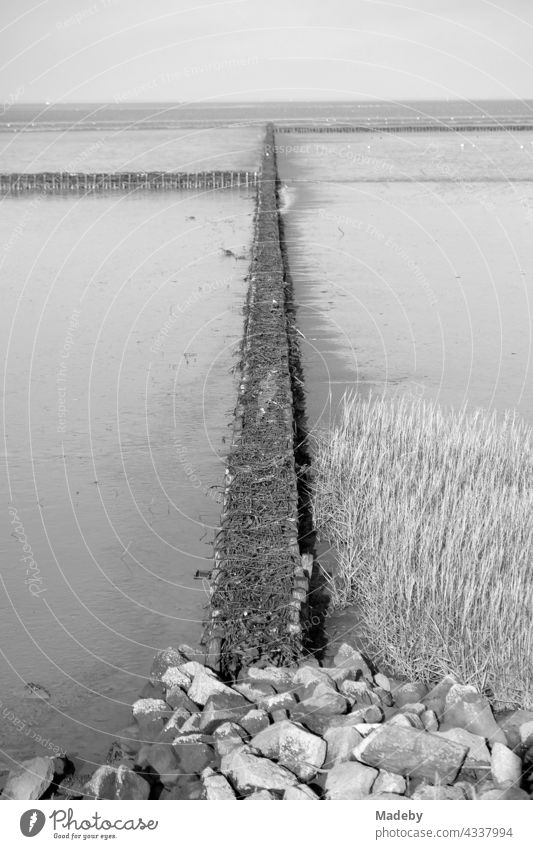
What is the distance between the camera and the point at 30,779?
180 inches

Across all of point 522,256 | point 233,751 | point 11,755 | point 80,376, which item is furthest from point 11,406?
point 522,256

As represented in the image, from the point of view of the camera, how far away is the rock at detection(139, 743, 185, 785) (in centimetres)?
468

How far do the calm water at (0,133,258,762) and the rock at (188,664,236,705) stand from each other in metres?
0.47

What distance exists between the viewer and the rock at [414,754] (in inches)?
174

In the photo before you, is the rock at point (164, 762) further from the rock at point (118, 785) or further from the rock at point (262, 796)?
the rock at point (262, 796)

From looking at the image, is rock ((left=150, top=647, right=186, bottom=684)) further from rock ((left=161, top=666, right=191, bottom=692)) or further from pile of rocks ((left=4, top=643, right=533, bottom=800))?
pile of rocks ((left=4, top=643, right=533, bottom=800))

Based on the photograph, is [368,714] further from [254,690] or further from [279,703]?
[254,690]

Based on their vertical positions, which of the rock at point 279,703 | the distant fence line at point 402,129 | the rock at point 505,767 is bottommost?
the rock at point 505,767

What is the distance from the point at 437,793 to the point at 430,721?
0.56 meters

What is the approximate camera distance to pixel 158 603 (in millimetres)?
6727

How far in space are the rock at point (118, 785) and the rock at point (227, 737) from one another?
A: 14.1 inches

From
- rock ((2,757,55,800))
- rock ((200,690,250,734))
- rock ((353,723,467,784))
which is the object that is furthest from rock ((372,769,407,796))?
rock ((2,757,55,800))

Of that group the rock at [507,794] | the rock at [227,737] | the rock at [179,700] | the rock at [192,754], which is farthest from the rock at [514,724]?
the rock at [179,700]
